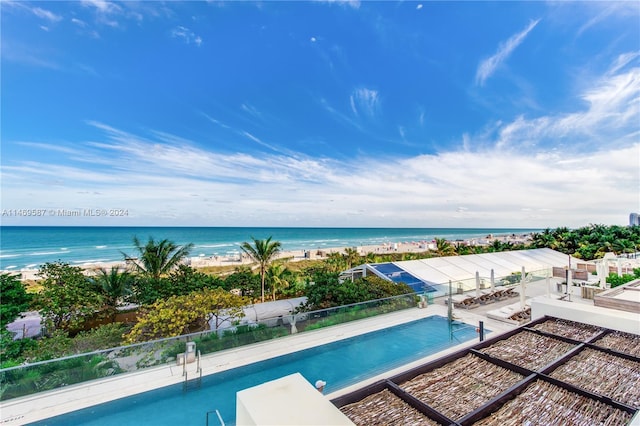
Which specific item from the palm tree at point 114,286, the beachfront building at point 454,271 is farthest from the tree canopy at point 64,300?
the beachfront building at point 454,271

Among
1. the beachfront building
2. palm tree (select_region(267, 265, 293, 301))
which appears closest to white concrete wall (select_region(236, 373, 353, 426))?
the beachfront building

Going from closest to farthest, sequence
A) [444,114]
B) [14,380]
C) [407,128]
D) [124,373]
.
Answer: [14,380]
[124,373]
[444,114]
[407,128]

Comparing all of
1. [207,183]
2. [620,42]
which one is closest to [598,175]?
[620,42]

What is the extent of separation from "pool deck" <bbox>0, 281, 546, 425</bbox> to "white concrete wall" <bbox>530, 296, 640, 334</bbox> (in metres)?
0.77

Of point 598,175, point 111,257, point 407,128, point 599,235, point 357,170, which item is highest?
point 407,128

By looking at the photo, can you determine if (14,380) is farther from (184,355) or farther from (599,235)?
(599,235)

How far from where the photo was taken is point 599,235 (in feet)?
97.9

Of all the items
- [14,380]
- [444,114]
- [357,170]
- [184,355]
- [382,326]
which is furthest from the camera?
[357,170]

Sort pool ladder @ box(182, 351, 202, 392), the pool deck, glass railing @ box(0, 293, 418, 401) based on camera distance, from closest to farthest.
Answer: the pool deck < glass railing @ box(0, 293, 418, 401) < pool ladder @ box(182, 351, 202, 392)

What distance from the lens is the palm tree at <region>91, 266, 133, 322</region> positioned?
39.7ft

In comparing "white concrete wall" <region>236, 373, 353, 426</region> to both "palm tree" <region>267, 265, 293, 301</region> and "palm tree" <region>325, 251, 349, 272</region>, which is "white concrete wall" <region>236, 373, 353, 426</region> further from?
"palm tree" <region>325, 251, 349, 272</region>

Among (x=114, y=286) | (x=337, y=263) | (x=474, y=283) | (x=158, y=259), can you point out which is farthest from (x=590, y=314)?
(x=337, y=263)

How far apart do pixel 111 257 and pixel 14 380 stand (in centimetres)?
4080

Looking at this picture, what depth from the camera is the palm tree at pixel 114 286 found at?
12.1 metres
